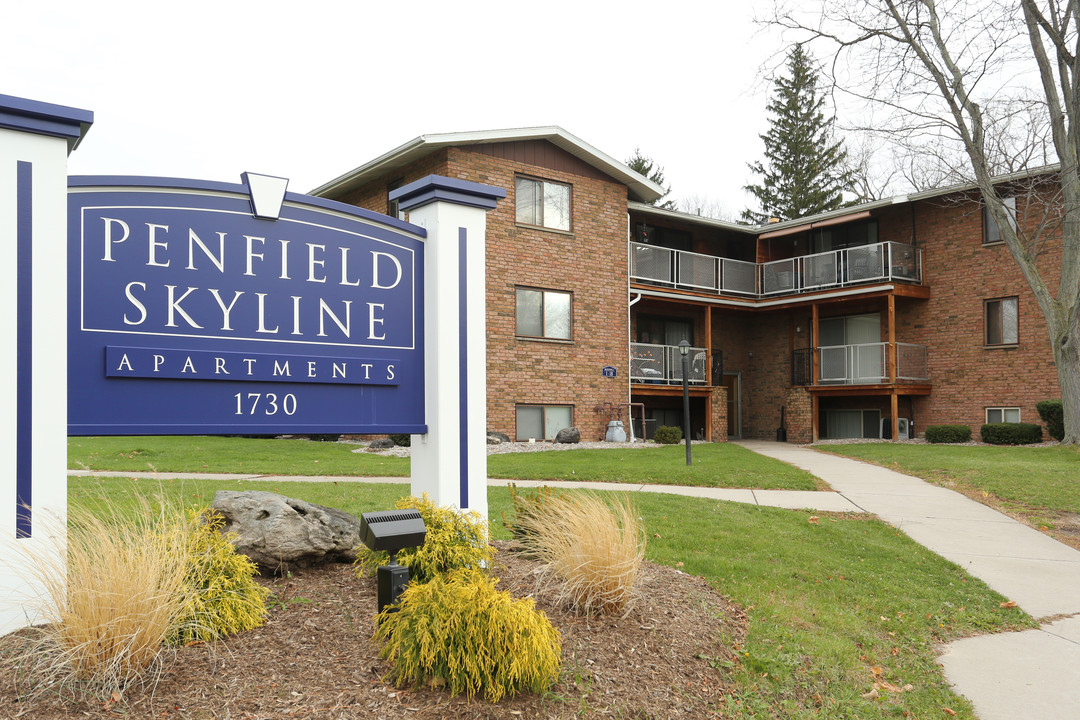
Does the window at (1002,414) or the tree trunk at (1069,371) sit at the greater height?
the tree trunk at (1069,371)

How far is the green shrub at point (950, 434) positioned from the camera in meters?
19.9

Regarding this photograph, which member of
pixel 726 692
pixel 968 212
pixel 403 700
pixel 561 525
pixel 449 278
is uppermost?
pixel 968 212

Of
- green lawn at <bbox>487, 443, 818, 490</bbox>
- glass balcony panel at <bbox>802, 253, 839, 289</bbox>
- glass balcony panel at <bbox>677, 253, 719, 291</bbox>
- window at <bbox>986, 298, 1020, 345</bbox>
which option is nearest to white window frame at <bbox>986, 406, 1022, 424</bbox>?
window at <bbox>986, 298, 1020, 345</bbox>

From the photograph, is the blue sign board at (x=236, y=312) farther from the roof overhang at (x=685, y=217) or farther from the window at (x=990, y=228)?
the window at (x=990, y=228)

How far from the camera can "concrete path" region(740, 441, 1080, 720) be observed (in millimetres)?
4359

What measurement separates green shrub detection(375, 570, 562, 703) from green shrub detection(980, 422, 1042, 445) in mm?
18655

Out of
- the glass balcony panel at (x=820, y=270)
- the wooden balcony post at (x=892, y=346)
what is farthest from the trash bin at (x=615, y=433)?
the glass balcony panel at (x=820, y=270)

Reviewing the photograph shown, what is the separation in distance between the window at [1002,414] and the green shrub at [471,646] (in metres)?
20.8

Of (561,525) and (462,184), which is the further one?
(462,184)

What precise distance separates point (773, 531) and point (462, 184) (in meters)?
4.62

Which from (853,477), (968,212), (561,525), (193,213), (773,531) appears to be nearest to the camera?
(193,213)

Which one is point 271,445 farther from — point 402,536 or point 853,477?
point 402,536

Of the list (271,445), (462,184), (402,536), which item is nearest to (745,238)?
(271,445)

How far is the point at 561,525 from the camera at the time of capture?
5121 millimetres
